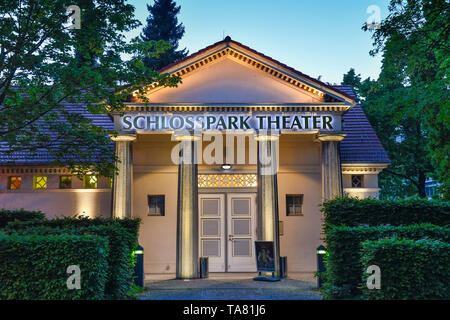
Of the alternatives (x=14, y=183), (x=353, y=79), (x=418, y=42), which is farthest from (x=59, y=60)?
(x=353, y=79)

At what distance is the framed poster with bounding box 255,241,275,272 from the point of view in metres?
14.5

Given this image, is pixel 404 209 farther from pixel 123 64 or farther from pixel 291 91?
pixel 123 64

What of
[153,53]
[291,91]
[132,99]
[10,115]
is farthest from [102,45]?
[291,91]

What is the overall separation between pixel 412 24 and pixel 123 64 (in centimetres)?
849

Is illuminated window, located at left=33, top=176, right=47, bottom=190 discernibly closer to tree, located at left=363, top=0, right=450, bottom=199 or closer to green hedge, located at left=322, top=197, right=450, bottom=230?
green hedge, located at left=322, top=197, right=450, bottom=230

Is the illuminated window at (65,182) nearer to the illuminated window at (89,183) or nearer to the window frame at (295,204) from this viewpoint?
the illuminated window at (89,183)

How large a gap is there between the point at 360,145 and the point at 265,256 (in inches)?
279

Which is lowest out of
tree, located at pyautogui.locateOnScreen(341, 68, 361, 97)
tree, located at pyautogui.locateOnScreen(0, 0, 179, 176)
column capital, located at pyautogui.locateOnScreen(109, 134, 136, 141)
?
column capital, located at pyautogui.locateOnScreen(109, 134, 136, 141)

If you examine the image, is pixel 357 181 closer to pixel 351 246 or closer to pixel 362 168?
pixel 362 168

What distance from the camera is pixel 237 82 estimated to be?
16.7 m

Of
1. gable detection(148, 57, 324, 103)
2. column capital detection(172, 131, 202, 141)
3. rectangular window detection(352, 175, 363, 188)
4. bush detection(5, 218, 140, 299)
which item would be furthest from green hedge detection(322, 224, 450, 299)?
rectangular window detection(352, 175, 363, 188)

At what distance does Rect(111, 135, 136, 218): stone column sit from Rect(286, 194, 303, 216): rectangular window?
254 inches

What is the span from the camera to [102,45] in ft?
39.7
